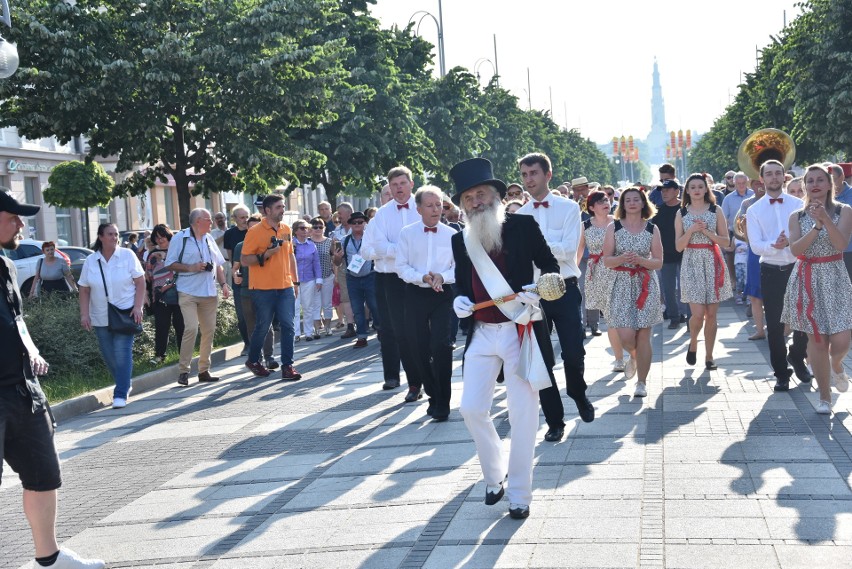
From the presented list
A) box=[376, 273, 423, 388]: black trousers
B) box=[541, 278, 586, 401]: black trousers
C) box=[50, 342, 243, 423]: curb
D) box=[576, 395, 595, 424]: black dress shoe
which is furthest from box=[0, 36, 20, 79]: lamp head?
A: box=[576, 395, 595, 424]: black dress shoe

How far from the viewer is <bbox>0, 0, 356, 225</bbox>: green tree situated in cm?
1998

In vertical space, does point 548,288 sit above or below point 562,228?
below

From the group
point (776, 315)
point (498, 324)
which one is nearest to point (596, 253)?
point (776, 315)

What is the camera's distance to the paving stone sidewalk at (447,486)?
5645mm

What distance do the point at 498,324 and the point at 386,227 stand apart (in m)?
4.49

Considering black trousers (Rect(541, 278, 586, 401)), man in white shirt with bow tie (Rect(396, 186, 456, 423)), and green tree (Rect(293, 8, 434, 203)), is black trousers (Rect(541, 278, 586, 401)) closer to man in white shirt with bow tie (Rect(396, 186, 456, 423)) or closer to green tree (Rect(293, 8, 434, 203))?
man in white shirt with bow tie (Rect(396, 186, 456, 423))

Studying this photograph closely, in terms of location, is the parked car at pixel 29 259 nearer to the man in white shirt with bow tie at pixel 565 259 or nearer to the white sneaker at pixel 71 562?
the man in white shirt with bow tie at pixel 565 259

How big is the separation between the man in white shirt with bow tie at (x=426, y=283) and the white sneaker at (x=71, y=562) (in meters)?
3.97

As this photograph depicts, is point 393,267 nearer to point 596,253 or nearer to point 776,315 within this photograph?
point 776,315

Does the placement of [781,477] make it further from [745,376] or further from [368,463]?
[745,376]

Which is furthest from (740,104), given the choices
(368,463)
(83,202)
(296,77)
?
(368,463)

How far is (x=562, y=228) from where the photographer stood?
8.89 meters

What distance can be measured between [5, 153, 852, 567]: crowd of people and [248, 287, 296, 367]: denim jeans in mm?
16

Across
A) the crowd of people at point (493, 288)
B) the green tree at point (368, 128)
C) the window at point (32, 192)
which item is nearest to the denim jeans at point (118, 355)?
the crowd of people at point (493, 288)
